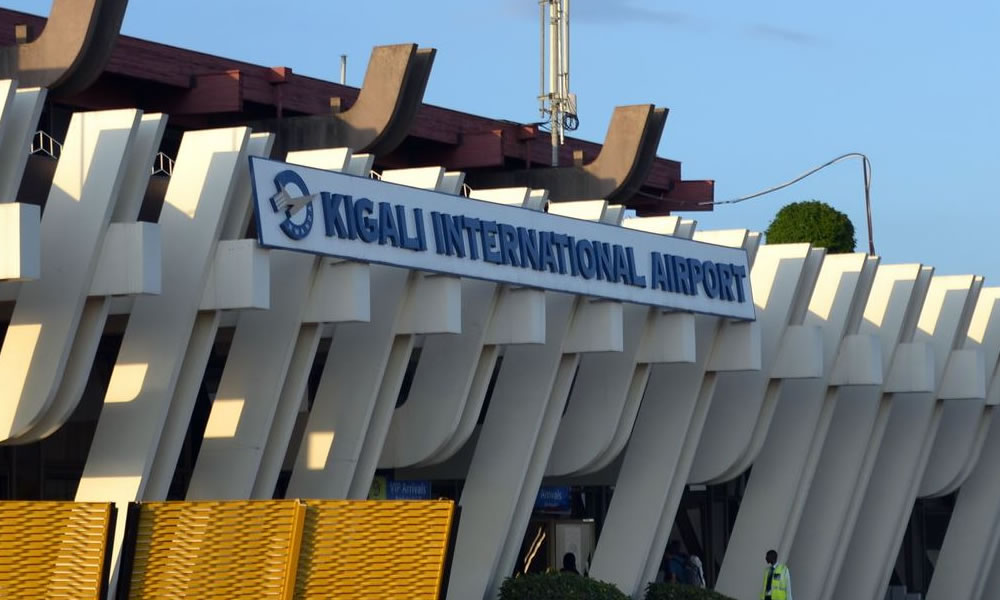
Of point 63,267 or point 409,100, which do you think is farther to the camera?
point 409,100

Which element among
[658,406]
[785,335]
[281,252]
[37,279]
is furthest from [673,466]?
[37,279]

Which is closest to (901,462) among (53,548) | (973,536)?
(973,536)

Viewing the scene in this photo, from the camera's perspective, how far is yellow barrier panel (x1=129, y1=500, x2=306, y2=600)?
60.8 ft

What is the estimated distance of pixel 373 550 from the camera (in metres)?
19.2

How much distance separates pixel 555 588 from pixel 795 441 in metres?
→ 7.84

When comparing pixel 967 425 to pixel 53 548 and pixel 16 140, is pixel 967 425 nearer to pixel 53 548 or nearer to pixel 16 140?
pixel 16 140

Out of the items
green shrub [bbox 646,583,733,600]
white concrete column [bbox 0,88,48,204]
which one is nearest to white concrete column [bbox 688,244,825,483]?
green shrub [bbox 646,583,733,600]

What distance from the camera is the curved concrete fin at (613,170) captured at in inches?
1329

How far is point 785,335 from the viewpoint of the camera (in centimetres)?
3005

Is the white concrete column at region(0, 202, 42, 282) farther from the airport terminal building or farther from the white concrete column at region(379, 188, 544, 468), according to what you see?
the white concrete column at region(379, 188, 544, 468)

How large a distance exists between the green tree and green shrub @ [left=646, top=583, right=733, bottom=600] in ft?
Answer: 40.7

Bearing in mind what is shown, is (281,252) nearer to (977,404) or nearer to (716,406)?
(716,406)

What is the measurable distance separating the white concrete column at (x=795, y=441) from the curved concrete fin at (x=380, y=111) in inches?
300

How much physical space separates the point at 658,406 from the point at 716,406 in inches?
71.7
